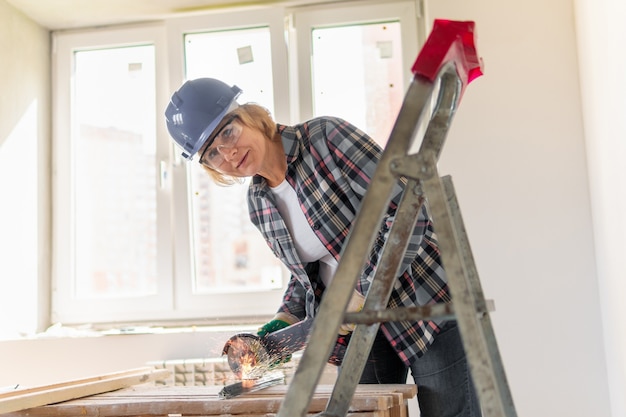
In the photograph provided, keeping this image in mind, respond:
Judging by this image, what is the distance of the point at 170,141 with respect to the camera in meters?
3.18

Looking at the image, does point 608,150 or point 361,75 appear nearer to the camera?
point 608,150

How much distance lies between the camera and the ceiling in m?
3.05

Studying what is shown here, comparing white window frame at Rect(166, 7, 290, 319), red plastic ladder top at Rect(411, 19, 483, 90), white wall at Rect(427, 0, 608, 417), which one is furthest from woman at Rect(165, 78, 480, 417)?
white window frame at Rect(166, 7, 290, 319)

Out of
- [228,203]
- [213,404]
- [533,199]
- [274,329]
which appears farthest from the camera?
[228,203]

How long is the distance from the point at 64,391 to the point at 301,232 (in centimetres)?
63

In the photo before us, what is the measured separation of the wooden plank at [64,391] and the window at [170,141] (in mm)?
1220

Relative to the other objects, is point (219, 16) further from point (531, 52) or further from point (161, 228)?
point (531, 52)

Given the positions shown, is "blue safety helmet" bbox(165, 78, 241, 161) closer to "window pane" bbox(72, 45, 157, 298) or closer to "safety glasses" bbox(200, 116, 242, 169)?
"safety glasses" bbox(200, 116, 242, 169)

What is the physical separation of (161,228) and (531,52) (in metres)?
1.72

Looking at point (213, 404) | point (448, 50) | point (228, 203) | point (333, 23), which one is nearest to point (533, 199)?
point (333, 23)

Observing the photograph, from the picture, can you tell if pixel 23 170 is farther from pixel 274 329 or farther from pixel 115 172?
pixel 274 329

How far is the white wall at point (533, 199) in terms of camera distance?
2.64m

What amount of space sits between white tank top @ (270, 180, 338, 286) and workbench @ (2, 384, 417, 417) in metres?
0.32

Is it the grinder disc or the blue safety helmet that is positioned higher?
the blue safety helmet
